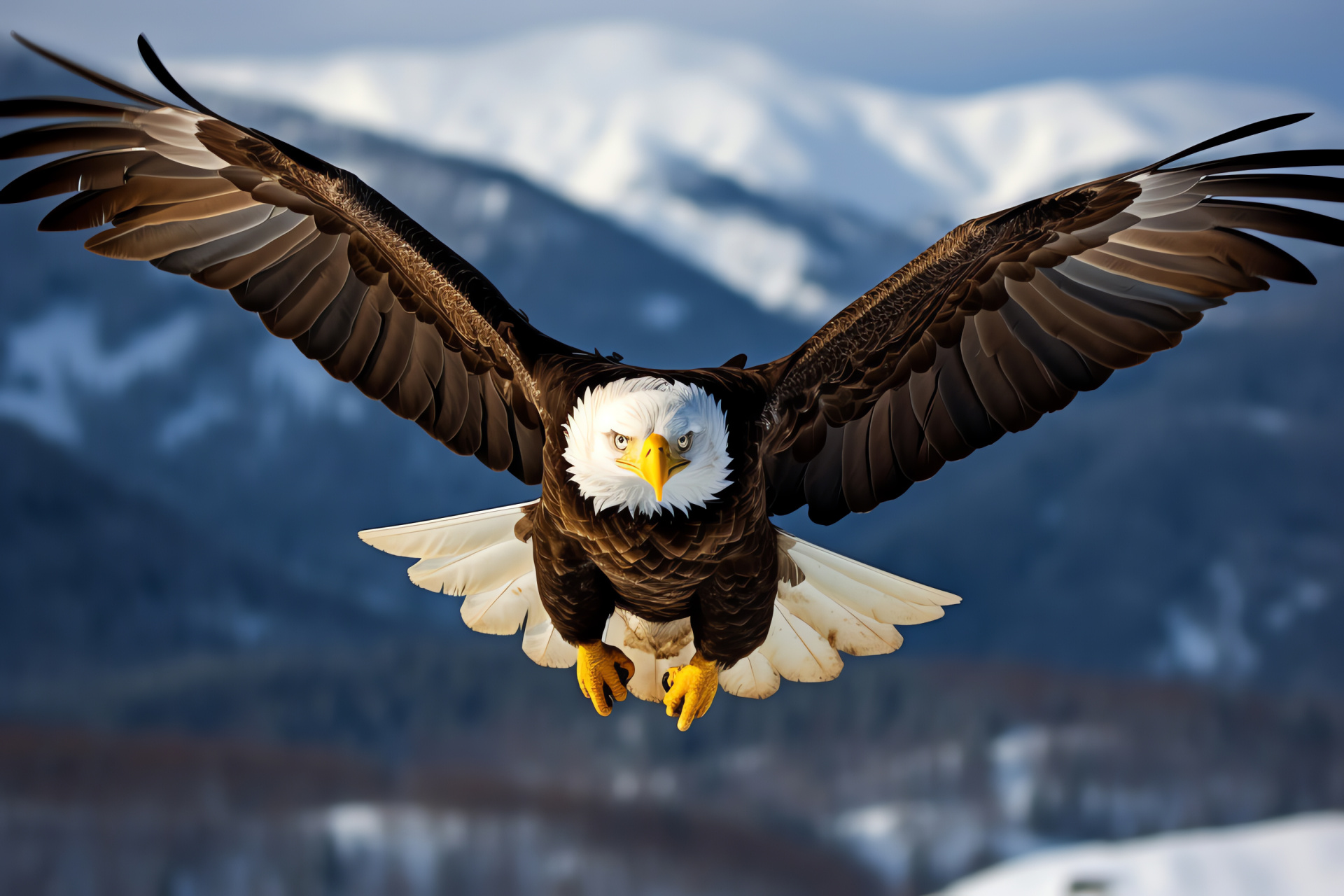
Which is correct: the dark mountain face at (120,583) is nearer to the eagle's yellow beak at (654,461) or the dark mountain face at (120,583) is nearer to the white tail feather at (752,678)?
the white tail feather at (752,678)

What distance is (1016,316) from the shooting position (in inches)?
143

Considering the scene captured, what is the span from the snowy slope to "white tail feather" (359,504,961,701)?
133ft

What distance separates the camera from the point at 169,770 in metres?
58.0

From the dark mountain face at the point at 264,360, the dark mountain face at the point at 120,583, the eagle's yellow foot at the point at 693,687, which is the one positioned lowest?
the eagle's yellow foot at the point at 693,687

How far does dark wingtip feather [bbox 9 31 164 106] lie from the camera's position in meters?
2.94

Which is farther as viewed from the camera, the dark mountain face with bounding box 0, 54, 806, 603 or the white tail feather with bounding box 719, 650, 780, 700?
the dark mountain face with bounding box 0, 54, 806, 603

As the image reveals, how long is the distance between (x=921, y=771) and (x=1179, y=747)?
13429mm

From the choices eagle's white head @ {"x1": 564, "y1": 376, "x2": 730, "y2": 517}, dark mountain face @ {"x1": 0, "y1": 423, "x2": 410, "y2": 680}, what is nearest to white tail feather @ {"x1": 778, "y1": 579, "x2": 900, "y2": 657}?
eagle's white head @ {"x1": 564, "y1": 376, "x2": 730, "y2": 517}

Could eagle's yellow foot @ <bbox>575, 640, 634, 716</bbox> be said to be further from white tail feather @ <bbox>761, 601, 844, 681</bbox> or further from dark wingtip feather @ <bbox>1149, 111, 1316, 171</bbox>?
dark wingtip feather @ <bbox>1149, 111, 1316, 171</bbox>

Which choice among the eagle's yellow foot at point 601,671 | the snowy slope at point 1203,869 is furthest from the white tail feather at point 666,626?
the snowy slope at point 1203,869

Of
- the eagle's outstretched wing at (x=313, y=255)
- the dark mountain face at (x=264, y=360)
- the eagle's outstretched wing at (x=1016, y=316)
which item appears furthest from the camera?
the dark mountain face at (x=264, y=360)

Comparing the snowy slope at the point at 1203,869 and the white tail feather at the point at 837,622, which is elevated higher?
the snowy slope at the point at 1203,869

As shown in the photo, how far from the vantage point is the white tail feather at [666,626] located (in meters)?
4.00

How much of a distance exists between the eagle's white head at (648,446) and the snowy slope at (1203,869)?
41617mm
